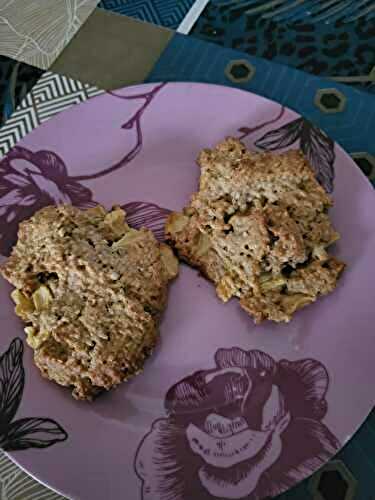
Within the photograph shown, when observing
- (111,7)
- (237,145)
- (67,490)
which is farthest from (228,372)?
(111,7)

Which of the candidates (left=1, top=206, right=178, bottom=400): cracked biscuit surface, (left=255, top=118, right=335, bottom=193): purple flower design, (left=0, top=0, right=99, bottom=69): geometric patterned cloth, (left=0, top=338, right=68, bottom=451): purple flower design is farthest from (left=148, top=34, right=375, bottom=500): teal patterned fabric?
(left=0, top=338, right=68, bottom=451): purple flower design

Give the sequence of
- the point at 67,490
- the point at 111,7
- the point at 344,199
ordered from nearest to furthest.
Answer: the point at 67,490
the point at 344,199
the point at 111,7

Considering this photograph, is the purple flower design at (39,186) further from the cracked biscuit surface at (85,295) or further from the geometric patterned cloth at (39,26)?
the geometric patterned cloth at (39,26)

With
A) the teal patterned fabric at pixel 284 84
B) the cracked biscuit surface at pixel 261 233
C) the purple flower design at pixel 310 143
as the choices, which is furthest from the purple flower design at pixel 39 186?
the teal patterned fabric at pixel 284 84

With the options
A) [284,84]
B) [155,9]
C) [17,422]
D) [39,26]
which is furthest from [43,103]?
[17,422]

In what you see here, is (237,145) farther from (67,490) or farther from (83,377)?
(67,490)

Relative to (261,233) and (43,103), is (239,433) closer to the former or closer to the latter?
(261,233)
